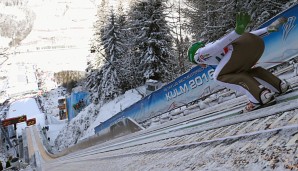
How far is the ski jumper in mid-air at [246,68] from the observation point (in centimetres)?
406

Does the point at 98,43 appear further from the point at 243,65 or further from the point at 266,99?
the point at 266,99

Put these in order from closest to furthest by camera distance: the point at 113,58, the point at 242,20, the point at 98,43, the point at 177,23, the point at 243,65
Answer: the point at 242,20, the point at 243,65, the point at 177,23, the point at 113,58, the point at 98,43

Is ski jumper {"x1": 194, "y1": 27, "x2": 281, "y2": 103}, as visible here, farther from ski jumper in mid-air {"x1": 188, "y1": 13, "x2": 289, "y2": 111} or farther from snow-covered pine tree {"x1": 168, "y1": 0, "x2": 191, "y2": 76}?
snow-covered pine tree {"x1": 168, "y1": 0, "x2": 191, "y2": 76}

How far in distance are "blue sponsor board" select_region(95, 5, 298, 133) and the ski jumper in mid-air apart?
180cm

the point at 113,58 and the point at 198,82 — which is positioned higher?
the point at 113,58

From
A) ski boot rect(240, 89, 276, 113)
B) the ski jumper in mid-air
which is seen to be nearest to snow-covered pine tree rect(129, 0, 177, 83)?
the ski jumper in mid-air

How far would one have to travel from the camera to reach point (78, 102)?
4697 cm

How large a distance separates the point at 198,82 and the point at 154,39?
15.0 meters

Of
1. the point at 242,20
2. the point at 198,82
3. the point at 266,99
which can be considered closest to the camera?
the point at 242,20

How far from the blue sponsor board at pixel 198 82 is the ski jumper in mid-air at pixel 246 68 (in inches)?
71.0

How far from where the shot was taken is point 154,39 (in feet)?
81.8

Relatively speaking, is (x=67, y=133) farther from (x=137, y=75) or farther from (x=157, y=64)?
(x=157, y=64)

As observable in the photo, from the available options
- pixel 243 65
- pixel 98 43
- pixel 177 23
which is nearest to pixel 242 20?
pixel 243 65

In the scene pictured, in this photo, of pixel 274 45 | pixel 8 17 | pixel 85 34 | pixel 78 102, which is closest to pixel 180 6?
pixel 274 45
